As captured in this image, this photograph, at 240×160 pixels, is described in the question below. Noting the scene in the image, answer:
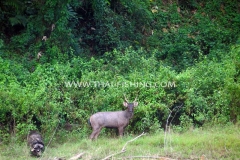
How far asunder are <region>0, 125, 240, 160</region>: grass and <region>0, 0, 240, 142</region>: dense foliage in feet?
2.14

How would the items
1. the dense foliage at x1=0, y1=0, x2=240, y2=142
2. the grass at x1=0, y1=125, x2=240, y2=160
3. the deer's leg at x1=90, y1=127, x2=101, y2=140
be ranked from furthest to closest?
the dense foliage at x1=0, y1=0, x2=240, y2=142
the deer's leg at x1=90, y1=127, x2=101, y2=140
the grass at x1=0, y1=125, x2=240, y2=160

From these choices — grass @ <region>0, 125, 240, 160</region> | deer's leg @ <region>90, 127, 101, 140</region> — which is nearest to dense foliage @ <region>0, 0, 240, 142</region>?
deer's leg @ <region>90, 127, 101, 140</region>

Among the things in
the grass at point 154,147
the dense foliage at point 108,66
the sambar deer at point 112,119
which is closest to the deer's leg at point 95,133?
the sambar deer at point 112,119

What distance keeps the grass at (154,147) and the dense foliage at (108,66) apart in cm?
65

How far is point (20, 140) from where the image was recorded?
37.6 feet

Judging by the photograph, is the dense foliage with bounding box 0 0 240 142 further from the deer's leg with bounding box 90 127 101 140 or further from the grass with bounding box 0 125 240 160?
the grass with bounding box 0 125 240 160

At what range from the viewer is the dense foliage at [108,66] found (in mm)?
12344

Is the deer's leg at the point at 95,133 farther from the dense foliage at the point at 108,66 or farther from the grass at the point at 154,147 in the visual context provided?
the dense foliage at the point at 108,66

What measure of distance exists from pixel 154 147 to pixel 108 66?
438 centimetres

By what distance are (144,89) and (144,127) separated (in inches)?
50.2

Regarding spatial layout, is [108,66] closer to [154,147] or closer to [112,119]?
[112,119]

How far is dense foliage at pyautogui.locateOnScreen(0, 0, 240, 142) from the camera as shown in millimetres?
12344

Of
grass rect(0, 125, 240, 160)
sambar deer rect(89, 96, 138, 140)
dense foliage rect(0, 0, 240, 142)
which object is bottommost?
grass rect(0, 125, 240, 160)

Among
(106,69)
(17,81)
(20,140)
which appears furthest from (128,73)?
(20,140)
